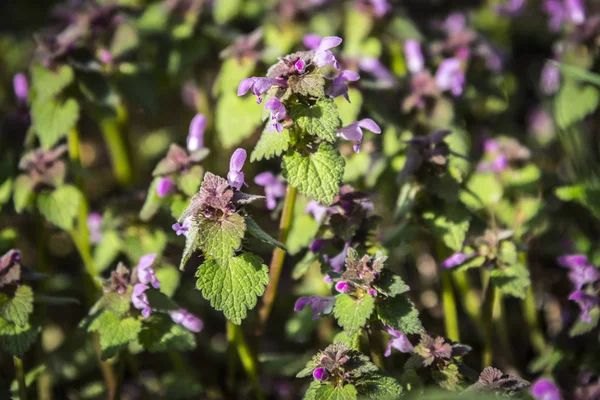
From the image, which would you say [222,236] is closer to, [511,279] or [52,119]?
[511,279]

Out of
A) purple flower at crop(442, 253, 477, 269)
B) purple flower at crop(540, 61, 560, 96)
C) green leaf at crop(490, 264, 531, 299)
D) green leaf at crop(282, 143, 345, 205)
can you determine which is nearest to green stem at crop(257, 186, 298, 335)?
green leaf at crop(282, 143, 345, 205)

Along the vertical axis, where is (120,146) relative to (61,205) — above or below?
below

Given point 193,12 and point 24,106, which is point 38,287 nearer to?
point 24,106

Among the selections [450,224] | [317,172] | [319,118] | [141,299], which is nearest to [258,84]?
[319,118]

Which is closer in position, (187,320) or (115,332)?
(115,332)

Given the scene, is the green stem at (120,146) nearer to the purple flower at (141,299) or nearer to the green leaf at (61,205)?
the green leaf at (61,205)

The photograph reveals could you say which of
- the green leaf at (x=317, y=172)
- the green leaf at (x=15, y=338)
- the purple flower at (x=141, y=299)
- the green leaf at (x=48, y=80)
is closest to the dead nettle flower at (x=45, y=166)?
the green leaf at (x=48, y=80)
